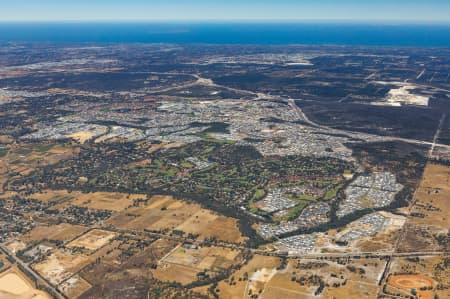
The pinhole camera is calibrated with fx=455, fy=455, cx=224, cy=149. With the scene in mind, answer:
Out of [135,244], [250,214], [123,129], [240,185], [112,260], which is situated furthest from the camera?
[123,129]

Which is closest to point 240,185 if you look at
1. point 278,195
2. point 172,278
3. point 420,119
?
point 278,195

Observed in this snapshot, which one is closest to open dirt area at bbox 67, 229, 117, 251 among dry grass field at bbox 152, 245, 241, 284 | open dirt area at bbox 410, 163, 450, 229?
dry grass field at bbox 152, 245, 241, 284

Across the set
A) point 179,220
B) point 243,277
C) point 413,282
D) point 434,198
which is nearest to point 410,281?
point 413,282

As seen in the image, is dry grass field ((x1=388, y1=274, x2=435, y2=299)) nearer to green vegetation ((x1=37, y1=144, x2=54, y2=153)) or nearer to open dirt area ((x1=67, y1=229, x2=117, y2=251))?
open dirt area ((x1=67, y1=229, x2=117, y2=251))

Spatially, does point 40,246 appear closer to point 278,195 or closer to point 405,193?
point 278,195

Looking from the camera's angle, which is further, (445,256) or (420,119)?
(420,119)

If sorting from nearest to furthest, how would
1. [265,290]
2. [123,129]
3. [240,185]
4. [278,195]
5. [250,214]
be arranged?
[265,290] → [250,214] → [278,195] → [240,185] → [123,129]

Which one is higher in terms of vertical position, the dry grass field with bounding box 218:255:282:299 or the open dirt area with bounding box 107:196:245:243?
the open dirt area with bounding box 107:196:245:243
